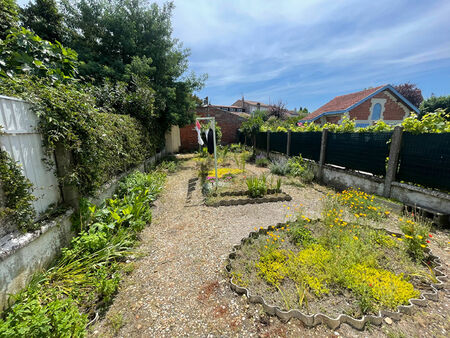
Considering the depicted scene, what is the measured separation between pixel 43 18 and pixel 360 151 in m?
13.8

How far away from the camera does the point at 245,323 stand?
1809mm

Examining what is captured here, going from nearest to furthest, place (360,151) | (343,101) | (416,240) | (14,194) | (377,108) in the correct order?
(14,194)
(416,240)
(360,151)
(377,108)
(343,101)

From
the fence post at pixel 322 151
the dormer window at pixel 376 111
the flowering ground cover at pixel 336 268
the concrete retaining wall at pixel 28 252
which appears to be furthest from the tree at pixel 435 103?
the concrete retaining wall at pixel 28 252

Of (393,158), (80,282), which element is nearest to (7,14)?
(80,282)

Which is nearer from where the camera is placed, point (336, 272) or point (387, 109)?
point (336, 272)

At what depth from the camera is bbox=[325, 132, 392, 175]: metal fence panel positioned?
479 cm

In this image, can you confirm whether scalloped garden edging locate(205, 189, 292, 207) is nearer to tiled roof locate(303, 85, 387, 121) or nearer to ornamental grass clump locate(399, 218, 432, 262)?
ornamental grass clump locate(399, 218, 432, 262)

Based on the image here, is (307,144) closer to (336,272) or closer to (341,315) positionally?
(336,272)

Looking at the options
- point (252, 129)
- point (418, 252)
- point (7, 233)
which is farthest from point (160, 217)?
point (252, 129)

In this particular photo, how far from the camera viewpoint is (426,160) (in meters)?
3.84

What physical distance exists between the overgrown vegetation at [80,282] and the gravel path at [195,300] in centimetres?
23

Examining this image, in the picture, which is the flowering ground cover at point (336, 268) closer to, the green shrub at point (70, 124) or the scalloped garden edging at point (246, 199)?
the scalloped garden edging at point (246, 199)

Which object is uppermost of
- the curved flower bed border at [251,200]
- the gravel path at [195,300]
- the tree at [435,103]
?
the tree at [435,103]

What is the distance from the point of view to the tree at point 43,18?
307 inches
